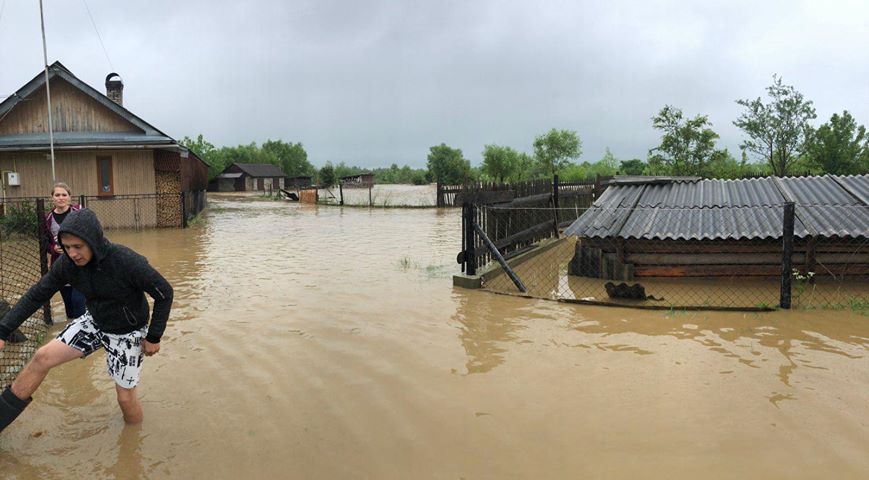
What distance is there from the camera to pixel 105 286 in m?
3.88

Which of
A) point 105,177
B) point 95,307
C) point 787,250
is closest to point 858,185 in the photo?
point 787,250

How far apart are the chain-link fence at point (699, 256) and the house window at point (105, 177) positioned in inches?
648

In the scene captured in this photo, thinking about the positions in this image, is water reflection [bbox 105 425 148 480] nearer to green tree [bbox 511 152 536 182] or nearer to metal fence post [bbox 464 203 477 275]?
metal fence post [bbox 464 203 477 275]

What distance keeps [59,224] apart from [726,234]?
899 cm

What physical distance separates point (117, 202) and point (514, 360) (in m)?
19.5

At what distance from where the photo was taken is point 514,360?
5.91 meters

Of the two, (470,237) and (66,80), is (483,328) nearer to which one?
(470,237)

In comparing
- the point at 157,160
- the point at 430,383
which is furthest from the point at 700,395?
the point at 157,160

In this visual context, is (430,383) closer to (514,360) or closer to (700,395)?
(514,360)

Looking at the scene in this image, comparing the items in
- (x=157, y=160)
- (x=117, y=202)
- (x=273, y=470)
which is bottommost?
(x=273, y=470)

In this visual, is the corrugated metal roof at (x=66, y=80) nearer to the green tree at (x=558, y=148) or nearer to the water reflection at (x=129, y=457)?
the water reflection at (x=129, y=457)

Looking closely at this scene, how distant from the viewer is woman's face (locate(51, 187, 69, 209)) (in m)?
6.40

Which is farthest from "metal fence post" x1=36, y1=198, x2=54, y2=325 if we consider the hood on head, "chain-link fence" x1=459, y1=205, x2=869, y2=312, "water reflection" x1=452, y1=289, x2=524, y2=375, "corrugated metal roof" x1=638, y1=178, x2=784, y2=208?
"corrugated metal roof" x1=638, y1=178, x2=784, y2=208

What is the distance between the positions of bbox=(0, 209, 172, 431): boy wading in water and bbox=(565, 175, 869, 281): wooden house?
710cm
